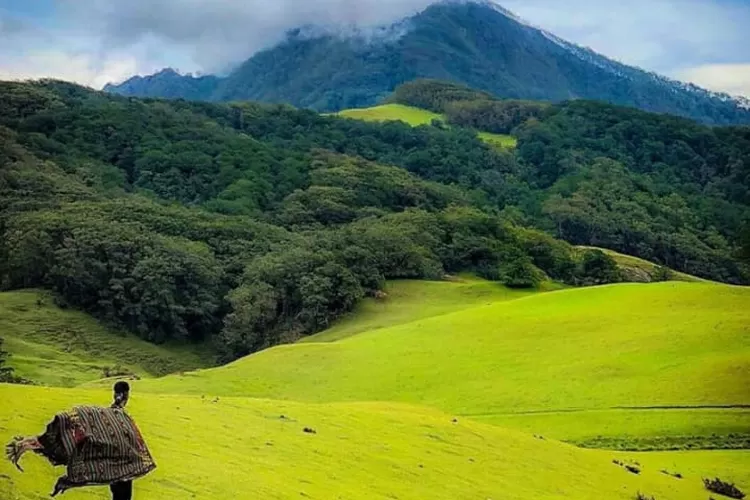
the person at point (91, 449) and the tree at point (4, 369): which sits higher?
the person at point (91, 449)

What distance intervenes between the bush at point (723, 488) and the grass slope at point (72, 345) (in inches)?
2079

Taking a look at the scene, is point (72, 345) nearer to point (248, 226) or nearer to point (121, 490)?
point (248, 226)

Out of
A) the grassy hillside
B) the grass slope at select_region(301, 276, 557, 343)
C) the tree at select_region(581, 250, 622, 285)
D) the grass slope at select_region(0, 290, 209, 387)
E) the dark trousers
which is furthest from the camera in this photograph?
the grassy hillside

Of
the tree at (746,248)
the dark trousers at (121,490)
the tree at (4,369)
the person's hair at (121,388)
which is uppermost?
the tree at (746,248)

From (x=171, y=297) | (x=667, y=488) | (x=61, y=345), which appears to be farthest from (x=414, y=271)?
(x=667, y=488)

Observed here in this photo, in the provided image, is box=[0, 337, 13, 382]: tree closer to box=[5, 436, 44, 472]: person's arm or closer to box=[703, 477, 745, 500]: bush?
box=[703, 477, 745, 500]: bush

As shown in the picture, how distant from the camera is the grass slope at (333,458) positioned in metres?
18.7

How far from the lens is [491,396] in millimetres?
47094

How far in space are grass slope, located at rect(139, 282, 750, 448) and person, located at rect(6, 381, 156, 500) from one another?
112 feet

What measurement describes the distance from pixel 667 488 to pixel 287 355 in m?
33.2

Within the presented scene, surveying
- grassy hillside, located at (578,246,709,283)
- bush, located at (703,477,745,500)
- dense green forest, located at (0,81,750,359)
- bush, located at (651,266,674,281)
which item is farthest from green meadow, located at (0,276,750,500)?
bush, located at (651,266,674,281)

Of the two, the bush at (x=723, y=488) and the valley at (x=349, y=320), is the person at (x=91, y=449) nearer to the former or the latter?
the valley at (x=349, y=320)

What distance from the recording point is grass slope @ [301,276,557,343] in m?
81.0

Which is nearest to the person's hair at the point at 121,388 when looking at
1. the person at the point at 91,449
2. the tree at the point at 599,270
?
the person at the point at 91,449
